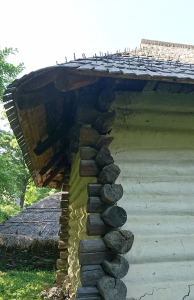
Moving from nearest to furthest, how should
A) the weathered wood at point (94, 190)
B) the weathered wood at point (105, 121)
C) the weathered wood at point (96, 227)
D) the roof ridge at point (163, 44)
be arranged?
the weathered wood at point (96, 227) < the weathered wood at point (94, 190) < the weathered wood at point (105, 121) < the roof ridge at point (163, 44)

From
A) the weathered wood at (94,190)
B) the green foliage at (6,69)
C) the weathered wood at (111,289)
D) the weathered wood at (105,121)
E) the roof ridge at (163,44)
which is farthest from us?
the green foliage at (6,69)

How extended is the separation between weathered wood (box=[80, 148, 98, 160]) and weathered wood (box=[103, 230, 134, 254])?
2.81 feet

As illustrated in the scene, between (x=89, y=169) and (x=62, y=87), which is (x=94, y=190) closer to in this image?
(x=89, y=169)

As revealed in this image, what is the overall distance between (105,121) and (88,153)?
41cm

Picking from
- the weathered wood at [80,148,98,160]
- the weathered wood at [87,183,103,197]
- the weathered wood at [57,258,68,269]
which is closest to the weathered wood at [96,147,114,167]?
the weathered wood at [80,148,98,160]

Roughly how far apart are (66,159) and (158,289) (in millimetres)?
3570

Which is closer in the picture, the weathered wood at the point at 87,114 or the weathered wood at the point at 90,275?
the weathered wood at the point at 90,275

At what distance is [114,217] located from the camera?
232 cm

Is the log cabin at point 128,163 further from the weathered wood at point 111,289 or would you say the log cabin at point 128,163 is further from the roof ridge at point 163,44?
the roof ridge at point 163,44

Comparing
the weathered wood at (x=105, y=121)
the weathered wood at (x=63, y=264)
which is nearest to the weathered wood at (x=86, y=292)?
the weathered wood at (x=105, y=121)

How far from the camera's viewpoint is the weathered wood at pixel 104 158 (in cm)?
254

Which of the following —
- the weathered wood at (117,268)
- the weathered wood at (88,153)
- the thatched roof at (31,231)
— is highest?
the weathered wood at (88,153)

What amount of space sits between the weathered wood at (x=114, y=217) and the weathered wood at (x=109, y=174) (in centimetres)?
29

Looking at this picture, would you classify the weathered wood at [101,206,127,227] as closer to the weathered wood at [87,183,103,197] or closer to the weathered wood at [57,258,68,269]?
the weathered wood at [87,183,103,197]
